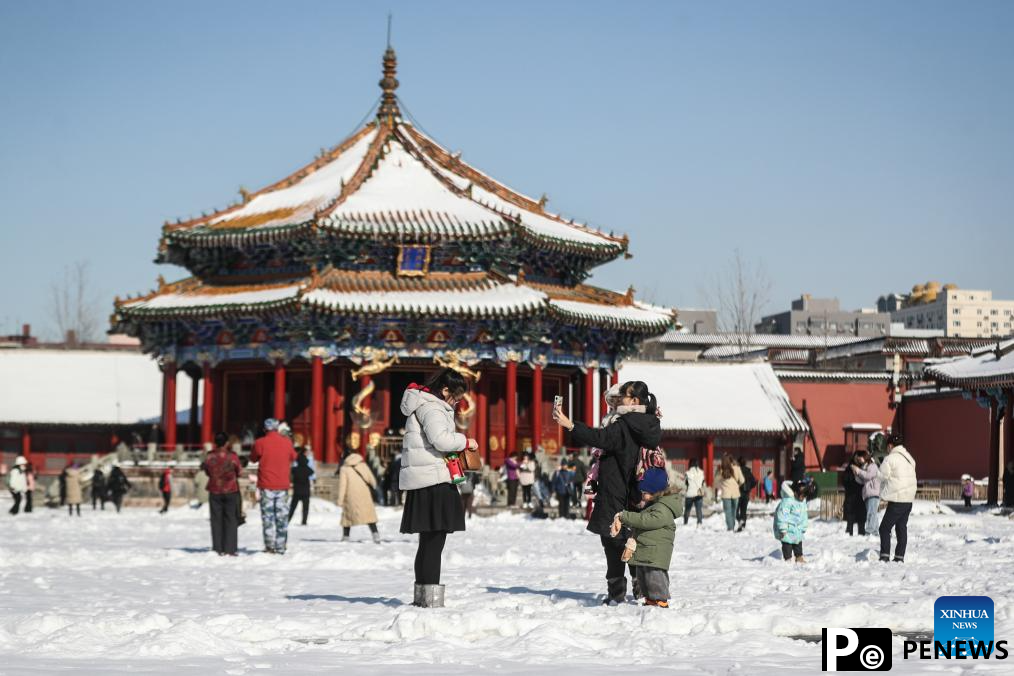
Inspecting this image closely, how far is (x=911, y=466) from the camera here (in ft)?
56.0

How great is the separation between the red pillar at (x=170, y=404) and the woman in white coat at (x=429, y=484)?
29.2 metres

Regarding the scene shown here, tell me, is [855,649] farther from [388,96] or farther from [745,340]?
→ [745,340]

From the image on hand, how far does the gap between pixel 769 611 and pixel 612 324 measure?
3011 centimetres

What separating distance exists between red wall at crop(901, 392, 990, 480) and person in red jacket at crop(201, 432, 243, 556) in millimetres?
33290

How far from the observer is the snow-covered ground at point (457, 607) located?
340 inches

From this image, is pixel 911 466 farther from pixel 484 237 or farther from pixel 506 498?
pixel 484 237

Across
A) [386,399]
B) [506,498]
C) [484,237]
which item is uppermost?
[484,237]

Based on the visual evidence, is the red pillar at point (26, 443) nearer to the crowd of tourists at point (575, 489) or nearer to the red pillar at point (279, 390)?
the red pillar at point (279, 390)

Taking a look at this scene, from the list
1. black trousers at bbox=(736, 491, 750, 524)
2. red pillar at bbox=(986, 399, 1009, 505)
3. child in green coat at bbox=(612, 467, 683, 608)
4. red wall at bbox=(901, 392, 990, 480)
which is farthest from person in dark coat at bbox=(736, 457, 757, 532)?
red wall at bbox=(901, 392, 990, 480)

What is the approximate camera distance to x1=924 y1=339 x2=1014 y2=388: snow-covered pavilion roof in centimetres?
3589

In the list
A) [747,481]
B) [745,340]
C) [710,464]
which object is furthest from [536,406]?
[745,340]

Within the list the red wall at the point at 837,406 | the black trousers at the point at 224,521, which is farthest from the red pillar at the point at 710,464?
the black trousers at the point at 224,521

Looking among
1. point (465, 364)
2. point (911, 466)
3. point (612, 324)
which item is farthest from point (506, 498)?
point (911, 466)

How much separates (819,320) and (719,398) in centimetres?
7077
